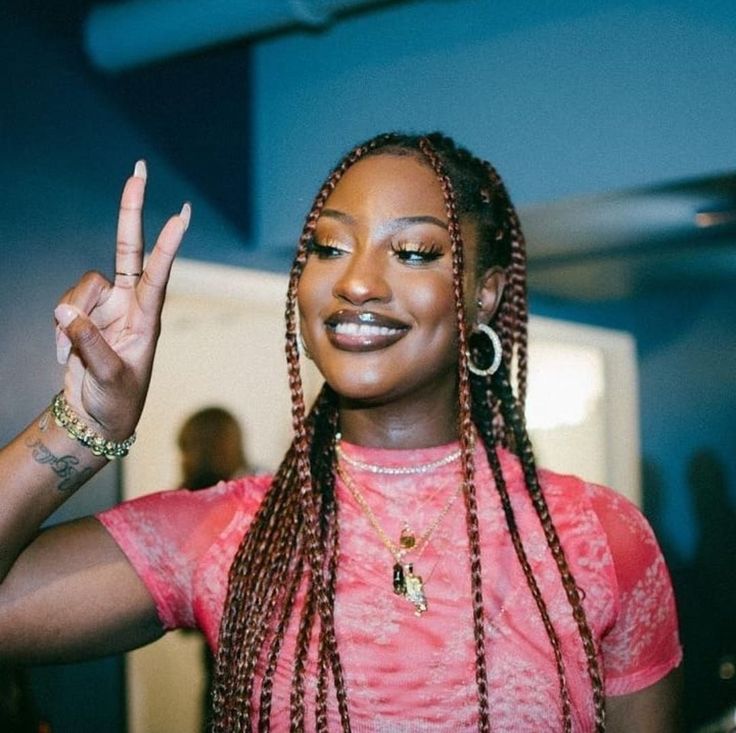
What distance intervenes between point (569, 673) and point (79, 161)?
2.39m

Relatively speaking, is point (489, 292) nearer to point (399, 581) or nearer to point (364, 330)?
point (364, 330)

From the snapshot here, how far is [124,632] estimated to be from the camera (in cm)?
138

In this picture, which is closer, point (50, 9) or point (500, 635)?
point (500, 635)

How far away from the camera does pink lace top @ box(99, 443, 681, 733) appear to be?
1.35m

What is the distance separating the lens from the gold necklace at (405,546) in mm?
1405

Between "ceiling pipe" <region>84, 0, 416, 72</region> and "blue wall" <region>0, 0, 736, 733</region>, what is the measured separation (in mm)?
138

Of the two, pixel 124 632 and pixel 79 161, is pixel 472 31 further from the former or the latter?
pixel 124 632

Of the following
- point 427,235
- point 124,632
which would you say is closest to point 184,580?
point 124,632

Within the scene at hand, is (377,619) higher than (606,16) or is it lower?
lower

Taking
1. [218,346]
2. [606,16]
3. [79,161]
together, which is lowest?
[218,346]

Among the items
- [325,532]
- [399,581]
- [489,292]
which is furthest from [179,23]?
[399,581]

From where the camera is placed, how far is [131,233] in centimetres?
134

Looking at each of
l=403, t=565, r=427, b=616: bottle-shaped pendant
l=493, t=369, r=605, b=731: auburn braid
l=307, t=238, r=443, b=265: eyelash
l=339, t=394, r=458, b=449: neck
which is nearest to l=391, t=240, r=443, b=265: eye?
l=307, t=238, r=443, b=265: eyelash

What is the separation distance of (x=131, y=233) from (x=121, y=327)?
0.39 feet
